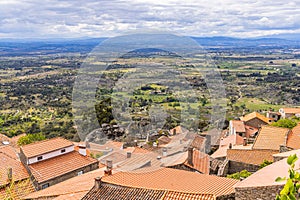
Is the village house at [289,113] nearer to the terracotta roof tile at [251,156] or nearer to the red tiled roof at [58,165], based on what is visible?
the terracotta roof tile at [251,156]

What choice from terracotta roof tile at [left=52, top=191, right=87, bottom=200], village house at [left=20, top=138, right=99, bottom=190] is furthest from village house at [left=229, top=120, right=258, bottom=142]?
terracotta roof tile at [left=52, top=191, right=87, bottom=200]

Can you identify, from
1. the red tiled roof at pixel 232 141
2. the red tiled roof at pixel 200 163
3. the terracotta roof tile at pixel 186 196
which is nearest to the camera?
the terracotta roof tile at pixel 186 196

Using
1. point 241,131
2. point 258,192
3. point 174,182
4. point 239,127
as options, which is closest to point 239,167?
point 174,182

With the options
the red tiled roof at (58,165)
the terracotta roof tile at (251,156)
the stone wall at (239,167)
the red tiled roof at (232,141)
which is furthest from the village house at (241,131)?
the red tiled roof at (58,165)

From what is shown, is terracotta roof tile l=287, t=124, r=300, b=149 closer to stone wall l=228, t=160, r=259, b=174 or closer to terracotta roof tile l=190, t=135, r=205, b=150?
stone wall l=228, t=160, r=259, b=174

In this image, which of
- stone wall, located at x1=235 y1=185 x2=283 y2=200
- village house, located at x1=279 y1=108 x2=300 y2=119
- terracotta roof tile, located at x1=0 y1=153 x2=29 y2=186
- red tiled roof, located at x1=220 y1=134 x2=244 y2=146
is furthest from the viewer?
village house, located at x1=279 y1=108 x2=300 y2=119

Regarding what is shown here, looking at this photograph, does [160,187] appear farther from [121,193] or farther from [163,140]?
[163,140]

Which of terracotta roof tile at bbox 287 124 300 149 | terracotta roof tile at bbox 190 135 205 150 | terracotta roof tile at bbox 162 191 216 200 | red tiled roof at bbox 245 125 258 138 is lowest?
red tiled roof at bbox 245 125 258 138

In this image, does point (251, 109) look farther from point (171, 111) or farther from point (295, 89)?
point (171, 111)
